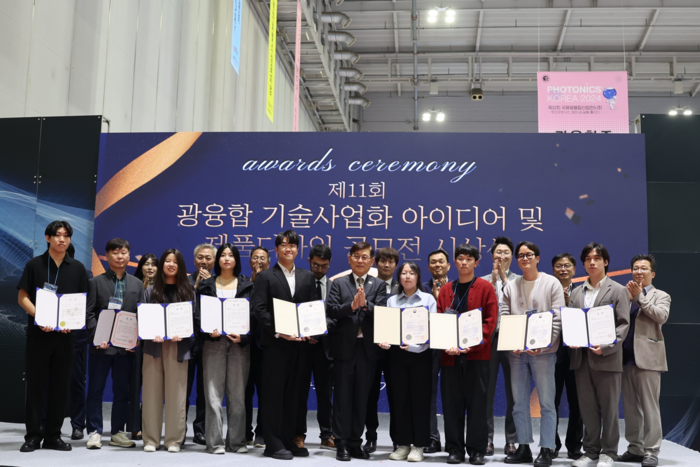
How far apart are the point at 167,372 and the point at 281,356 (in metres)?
0.84

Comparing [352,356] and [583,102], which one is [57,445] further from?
[583,102]

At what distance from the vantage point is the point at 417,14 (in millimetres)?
12969

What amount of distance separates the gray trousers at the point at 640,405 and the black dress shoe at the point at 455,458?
48.8 inches

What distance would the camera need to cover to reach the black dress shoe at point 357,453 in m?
4.38

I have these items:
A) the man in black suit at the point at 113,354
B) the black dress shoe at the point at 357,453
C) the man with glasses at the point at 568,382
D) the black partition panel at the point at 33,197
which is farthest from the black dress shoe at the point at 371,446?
the black partition panel at the point at 33,197

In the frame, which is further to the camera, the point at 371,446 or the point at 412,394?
the point at 371,446

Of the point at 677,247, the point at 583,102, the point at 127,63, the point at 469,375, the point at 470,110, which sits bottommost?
the point at 469,375

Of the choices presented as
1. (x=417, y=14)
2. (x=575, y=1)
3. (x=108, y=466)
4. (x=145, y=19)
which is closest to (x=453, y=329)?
(x=108, y=466)

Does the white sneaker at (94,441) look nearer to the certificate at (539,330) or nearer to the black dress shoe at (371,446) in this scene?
the black dress shoe at (371,446)

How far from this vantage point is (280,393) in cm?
434

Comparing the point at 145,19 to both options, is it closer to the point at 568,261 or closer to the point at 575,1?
the point at 568,261

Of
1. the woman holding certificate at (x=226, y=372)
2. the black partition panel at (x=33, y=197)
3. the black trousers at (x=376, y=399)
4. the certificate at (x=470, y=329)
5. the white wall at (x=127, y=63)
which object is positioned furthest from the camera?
the black partition panel at (x=33, y=197)

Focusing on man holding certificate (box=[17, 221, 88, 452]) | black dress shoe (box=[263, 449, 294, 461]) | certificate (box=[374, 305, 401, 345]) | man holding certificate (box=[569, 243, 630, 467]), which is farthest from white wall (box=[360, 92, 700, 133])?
black dress shoe (box=[263, 449, 294, 461])

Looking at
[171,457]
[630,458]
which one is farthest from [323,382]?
[630,458]
